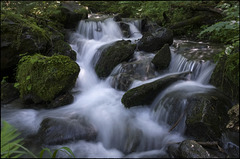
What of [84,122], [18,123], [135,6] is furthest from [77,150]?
[135,6]

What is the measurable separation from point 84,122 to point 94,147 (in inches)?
30.8

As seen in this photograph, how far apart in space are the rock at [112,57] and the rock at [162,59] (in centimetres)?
116

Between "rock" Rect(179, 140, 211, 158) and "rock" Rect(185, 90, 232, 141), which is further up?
"rock" Rect(185, 90, 232, 141)

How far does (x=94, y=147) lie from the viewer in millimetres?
3938

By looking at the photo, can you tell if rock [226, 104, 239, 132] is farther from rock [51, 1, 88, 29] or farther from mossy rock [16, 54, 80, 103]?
rock [51, 1, 88, 29]

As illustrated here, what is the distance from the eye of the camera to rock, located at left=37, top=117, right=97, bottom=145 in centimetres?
391

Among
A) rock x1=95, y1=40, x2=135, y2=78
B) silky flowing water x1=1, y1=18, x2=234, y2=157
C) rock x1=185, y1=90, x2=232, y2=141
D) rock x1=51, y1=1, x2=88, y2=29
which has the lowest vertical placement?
silky flowing water x1=1, y1=18, x2=234, y2=157

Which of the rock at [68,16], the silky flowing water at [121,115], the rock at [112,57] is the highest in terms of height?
the rock at [68,16]

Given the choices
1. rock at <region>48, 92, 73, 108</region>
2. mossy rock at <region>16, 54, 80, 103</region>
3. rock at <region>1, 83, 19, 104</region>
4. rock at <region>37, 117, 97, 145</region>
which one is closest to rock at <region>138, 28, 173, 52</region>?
mossy rock at <region>16, 54, 80, 103</region>

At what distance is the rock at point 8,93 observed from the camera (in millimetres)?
5371

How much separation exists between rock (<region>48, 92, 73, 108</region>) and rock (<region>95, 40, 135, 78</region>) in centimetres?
188

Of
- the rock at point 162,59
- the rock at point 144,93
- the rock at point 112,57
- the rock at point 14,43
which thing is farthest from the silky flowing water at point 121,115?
the rock at point 14,43

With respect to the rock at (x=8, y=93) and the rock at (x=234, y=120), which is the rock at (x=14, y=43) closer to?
the rock at (x=8, y=93)

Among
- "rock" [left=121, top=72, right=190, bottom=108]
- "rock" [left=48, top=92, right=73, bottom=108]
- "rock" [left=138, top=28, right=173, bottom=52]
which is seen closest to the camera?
"rock" [left=121, top=72, right=190, bottom=108]
